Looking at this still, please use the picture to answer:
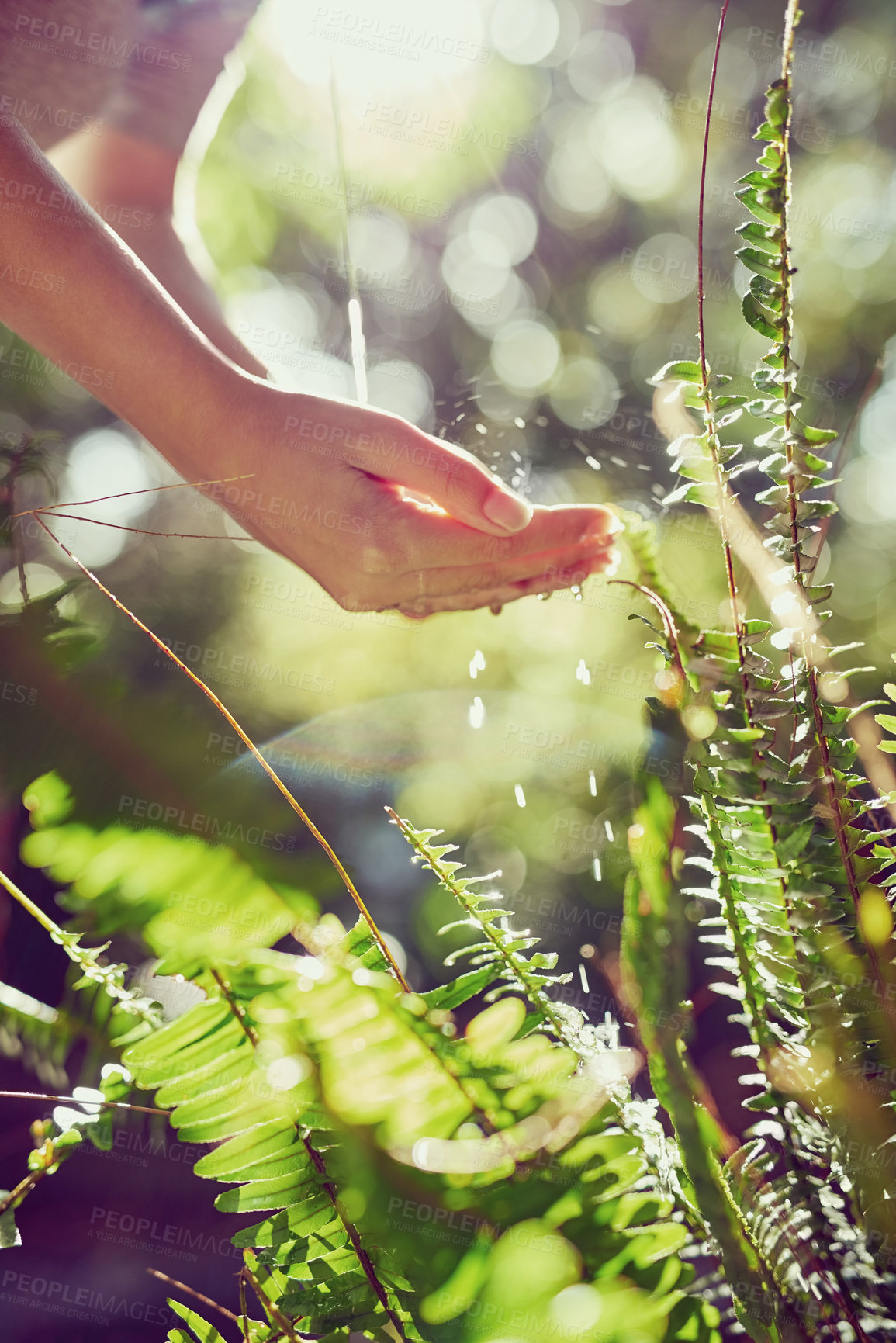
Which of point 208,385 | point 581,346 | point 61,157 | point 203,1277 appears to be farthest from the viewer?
point 581,346

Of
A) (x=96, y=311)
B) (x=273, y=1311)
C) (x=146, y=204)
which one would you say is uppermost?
(x=146, y=204)

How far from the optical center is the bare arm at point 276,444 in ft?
1.65

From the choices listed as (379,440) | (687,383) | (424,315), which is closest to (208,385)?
(379,440)

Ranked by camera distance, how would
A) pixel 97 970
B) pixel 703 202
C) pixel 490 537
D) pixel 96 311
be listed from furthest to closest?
pixel 490 537 < pixel 96 311 < pixel 97 970 < pixel 703 202

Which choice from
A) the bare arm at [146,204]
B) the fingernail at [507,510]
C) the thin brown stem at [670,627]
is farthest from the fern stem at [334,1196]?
the bare arm at [146,204]

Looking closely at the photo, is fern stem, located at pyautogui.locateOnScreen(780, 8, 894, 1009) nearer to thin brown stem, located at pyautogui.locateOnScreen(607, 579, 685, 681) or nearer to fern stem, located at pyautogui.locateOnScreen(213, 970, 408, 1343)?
thin brown stem, located at pyautogui.locateOnScreen(607, 579, 685, 681)

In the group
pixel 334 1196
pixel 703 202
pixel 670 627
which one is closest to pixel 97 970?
pixel 334 1196

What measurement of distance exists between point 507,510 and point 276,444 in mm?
175

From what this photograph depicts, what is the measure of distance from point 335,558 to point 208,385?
16cm

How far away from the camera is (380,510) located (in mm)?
604

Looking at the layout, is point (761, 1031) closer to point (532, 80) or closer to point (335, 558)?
point (335, 558)

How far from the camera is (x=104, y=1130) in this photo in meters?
0.43

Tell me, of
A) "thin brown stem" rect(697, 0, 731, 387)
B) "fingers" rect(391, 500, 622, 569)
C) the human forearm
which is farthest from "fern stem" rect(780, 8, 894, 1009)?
the human forearm

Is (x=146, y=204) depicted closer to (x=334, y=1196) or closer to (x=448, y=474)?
(x=448, y=474)
